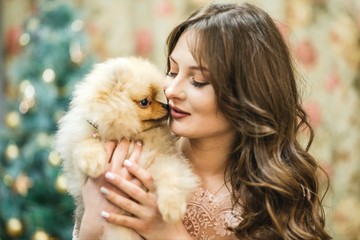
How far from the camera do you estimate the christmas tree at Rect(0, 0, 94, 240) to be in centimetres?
259

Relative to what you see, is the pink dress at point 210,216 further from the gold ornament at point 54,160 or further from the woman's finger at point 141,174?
the gold ornament at point 54,160

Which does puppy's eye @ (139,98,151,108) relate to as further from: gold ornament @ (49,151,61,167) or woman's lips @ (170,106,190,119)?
gold ornament @ (49,151,61,167)

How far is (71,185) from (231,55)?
25.9 inches

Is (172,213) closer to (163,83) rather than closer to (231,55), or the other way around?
(163,83)

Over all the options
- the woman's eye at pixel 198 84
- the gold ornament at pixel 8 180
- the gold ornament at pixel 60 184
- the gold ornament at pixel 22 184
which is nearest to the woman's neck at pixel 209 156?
the woman's eye at pixel 198 84

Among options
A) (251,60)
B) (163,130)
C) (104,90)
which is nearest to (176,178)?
(163,130)

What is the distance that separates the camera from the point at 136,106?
4.84ft

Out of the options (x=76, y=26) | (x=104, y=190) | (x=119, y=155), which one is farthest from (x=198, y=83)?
(x=76, y=26)

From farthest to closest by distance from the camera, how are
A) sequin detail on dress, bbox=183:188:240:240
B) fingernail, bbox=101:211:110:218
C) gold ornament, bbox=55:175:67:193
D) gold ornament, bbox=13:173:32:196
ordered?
gold ornament, bbox=13:173:32:196, gold ornament, bbox=55:175:67:193, sequin detail on dress, bbox=183:188:240:240, fingernail, bbox=101:211:110:218

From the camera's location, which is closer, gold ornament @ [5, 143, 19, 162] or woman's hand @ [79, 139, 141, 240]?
woman's hand @ [79, 139, 141, 240]

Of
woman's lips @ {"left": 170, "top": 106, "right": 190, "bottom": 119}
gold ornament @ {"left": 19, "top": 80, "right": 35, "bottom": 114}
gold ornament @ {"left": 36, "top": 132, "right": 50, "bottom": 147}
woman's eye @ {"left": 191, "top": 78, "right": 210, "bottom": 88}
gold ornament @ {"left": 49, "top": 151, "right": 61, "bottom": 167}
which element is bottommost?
gold ornament @ {"left": 49, "top": 151, "right": 61, "bottom": 167}

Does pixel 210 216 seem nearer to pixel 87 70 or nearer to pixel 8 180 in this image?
pixel 87 70

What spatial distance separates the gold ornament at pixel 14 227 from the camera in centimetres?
264

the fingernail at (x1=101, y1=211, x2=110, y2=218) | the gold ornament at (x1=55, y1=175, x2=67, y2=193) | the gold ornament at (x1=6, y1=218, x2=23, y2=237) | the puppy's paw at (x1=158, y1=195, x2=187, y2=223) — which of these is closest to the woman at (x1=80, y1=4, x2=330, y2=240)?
the fingernail at (x1=101, y1=211, x2=110, y2=218)
